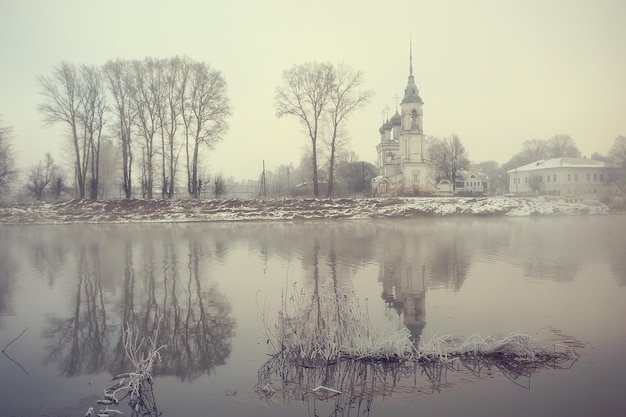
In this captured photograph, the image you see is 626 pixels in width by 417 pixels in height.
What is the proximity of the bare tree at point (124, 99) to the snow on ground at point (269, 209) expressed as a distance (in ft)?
23.8

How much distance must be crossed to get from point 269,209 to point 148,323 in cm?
3184

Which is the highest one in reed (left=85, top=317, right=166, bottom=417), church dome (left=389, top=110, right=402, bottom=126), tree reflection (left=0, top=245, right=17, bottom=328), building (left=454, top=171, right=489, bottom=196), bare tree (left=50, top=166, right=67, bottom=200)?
church dome (left=389, top=110, right=402, bottom=126)

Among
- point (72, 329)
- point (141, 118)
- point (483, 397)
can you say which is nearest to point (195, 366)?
point (72, 329)

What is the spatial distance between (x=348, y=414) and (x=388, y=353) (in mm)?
1711

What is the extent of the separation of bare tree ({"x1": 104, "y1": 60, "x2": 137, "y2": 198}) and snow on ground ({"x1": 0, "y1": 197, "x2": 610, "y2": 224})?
724cm

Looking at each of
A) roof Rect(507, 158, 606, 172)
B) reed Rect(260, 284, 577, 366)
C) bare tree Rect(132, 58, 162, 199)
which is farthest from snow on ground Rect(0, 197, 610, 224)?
reed Rect(260, 284, 577, 366)

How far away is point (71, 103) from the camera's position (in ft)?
153

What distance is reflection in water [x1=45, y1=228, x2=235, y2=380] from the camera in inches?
292

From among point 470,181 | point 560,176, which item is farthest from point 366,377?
point 470,181

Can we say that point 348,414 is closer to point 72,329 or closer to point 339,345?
point 339,345

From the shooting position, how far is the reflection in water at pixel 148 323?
741cm

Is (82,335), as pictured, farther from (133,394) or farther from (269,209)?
(269,209)

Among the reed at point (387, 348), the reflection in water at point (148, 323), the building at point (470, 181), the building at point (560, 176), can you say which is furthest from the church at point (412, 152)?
the reed at point (387, 348)

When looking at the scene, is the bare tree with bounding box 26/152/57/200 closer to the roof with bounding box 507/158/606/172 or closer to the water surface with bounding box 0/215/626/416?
the water surface with bounding box 0/215/626/416
